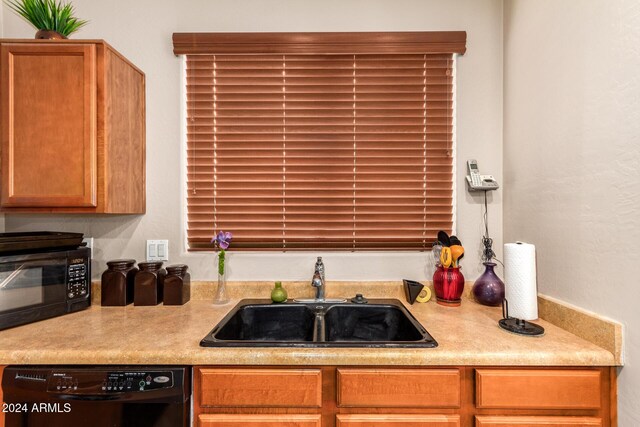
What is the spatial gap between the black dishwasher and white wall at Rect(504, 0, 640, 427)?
1494 millimetres

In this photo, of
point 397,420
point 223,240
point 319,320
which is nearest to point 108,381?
point 223,240

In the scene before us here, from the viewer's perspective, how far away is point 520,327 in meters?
1.23

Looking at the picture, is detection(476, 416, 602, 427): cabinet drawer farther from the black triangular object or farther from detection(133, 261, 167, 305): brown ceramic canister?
detection(133, 261, 167, 305): brown ceramic canister

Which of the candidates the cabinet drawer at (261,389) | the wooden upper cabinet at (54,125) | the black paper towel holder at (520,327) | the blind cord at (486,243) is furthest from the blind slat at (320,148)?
the cabinet drawer at (261,389)

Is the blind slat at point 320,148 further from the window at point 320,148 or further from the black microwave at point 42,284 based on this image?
the black microwave at point 42,284

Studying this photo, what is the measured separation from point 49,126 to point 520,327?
7.09ft

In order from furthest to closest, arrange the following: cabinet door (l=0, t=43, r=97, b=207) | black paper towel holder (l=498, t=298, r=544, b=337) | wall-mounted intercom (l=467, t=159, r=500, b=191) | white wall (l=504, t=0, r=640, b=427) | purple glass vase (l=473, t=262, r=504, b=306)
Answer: wall-mounted intercom (l=467, t=159, r=500, b=191) < purple glass vase (l=473, t=262, r=504, b=306) < cabinet door (l=0, t=43, r=97, b=207) < black paper towel holder (l=498, t=298, r=544, b=337) < white wall (l=504, t=0, r=640, b=427)

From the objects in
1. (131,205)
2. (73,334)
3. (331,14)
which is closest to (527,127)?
(331,14)

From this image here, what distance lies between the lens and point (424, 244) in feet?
5.79

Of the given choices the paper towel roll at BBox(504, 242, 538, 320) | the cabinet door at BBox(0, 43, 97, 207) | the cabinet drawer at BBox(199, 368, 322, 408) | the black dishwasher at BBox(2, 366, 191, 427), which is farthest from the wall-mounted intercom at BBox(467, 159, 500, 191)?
the cabinet door at BBox(0, 43, 97, 207)

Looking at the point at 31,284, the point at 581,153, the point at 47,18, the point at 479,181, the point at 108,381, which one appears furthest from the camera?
the point at 479,181

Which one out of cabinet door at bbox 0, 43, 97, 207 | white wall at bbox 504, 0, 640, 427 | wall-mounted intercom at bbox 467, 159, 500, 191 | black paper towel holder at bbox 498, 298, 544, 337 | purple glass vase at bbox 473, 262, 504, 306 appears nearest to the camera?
white wall at bbox 504, 0, 640, 427

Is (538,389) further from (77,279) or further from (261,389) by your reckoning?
(77,279)

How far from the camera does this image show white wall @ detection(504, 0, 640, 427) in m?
1.00
